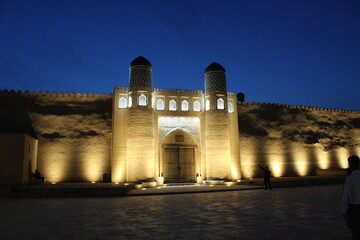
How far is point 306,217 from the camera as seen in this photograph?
5.18 meters

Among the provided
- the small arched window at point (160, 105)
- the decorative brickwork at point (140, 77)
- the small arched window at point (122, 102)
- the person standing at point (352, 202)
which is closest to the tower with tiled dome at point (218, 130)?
the small arched window at point (160, 105)

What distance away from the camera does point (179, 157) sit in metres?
15.7

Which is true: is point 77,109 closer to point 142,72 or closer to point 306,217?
point 142,72

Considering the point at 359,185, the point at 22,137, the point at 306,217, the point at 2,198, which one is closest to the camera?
the point at 359,185

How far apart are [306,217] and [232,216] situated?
4.15ft

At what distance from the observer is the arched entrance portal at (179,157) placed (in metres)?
15.5

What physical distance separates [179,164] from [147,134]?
2.65 meters

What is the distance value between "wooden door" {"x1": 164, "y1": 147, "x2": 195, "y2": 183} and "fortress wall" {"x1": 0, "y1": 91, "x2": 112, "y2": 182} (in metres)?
3.01

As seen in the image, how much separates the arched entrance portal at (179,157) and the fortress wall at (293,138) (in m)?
2.96

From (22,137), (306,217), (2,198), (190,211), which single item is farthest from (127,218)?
(22,137)

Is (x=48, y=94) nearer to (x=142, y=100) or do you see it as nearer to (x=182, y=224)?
(x=142, y=100)

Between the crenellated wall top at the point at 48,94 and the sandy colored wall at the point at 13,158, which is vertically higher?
the crenellated wall top at the point at 48,94

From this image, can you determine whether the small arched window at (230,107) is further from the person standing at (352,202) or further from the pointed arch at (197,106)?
the person standing at (352,202)

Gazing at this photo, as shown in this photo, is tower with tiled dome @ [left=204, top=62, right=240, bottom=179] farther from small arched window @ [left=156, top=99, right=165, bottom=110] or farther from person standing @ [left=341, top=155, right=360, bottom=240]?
person standing @ [left=341, top=155, right=360, bottom=240]
